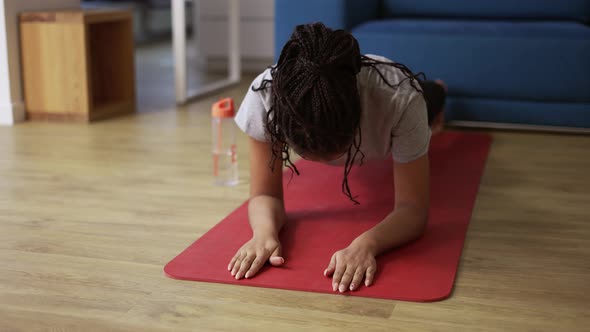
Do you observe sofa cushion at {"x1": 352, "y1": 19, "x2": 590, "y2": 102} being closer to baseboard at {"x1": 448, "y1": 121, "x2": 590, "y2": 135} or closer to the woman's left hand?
baseboard at {"x1": 448, "y1": 121, "x2": 590, "y2": 135}

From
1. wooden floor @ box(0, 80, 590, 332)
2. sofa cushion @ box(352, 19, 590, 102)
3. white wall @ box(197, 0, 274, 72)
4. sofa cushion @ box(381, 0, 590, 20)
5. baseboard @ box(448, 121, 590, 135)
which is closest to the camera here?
wooden floor @ box(0, 80, 590, 332)

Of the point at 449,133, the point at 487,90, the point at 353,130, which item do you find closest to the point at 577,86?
the point at 487,90

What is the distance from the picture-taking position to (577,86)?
102 inches

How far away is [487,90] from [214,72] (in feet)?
7.01

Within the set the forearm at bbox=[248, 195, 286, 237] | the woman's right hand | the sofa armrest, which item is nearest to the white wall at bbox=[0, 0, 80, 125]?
the sofa armrest

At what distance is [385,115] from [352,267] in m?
0.30

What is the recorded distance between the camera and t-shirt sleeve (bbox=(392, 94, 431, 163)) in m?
1.39

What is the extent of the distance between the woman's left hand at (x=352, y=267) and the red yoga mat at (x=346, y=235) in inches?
0.6

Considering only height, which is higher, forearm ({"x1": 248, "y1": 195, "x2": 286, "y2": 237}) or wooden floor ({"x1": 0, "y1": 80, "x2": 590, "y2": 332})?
forearm ({"x1": 248, "y1": 195, "x2": 286, "y2": 237})

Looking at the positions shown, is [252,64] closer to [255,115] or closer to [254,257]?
[255,115]

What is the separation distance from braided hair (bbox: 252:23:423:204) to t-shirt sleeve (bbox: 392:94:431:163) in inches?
6.8

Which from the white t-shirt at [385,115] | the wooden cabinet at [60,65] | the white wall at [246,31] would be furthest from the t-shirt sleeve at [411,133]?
the white wall at [246,31]

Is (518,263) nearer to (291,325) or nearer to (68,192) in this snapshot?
(291,325)

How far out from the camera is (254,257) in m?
1.34
